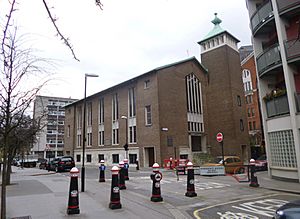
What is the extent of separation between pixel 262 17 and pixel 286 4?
2.32 meters

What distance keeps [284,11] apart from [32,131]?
52.6 feet

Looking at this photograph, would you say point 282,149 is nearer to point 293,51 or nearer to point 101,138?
point 293,51

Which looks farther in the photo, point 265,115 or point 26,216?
point 265,115

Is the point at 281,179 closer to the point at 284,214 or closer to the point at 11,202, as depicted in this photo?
the point at 284,214

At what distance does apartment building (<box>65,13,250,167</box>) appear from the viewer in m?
32.2

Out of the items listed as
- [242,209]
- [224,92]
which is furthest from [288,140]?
[224,92]

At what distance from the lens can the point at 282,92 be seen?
15.7 meters

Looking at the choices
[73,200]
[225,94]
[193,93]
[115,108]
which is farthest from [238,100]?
[73,200]

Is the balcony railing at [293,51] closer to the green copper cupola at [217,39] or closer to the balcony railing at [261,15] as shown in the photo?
the balcony railing at [261,15]

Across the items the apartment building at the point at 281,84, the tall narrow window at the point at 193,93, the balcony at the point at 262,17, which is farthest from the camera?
the tall narrow window at the point at 193,93

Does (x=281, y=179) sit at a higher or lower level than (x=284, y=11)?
lower

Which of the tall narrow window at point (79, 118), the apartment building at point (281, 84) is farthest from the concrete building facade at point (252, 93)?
the apartment building at point (281, 84)

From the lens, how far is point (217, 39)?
38781 millimetres

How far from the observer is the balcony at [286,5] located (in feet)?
48.7
